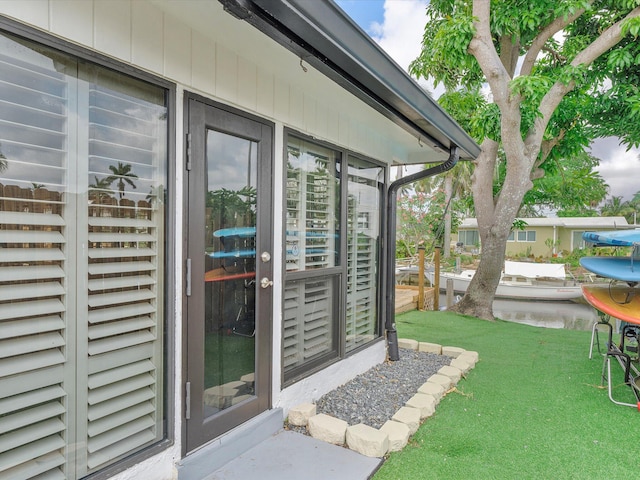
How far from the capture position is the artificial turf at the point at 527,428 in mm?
2315

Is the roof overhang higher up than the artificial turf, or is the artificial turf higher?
the roof overhang

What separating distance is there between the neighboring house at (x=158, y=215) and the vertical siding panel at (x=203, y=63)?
0.01 m

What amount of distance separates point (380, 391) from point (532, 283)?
1229 cm

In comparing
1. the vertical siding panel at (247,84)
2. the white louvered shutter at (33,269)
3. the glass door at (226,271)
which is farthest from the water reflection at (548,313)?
the white louvered shutter at (33,269)

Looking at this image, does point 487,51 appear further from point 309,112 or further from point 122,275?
point 122,275

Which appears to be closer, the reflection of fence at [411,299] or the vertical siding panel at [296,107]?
the vertical siding panel at [296,107]

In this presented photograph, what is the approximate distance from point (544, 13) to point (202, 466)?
723 cm

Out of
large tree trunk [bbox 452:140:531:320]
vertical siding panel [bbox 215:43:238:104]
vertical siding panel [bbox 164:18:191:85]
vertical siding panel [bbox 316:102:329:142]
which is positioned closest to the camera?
vertical siding panel [bbox 164:18:191:85]

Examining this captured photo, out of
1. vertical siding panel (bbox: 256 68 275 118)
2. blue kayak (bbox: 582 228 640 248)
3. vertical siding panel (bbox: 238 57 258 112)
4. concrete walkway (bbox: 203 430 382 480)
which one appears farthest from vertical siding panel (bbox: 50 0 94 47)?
blue kayak (bbox: 582 228 640 248)

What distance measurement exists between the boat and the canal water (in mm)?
289

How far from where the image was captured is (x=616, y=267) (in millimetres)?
3516

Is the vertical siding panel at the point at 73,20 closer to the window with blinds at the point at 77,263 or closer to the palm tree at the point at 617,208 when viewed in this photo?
the window with blinds at the point at 77,263

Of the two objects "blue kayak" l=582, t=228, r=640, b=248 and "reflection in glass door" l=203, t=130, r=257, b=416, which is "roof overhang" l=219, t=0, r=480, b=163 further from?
"blue kayak" l=582, t=228, r=640, b=248

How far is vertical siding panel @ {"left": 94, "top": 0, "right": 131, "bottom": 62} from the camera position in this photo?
65.4 inches
